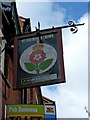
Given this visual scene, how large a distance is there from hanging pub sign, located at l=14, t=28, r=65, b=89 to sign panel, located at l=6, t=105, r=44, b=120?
1.00 m

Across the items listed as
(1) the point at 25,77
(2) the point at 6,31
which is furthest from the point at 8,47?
(1) the point at 25,77

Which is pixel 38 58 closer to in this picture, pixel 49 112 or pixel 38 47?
pixel 38 47

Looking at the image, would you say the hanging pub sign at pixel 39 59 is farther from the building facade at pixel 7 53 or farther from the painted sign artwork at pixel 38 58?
the building facade at pixel 7 53

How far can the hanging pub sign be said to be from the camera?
12.0 meters

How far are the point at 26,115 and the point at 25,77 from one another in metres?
1.32

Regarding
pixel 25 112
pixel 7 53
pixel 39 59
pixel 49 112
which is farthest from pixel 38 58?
pixel 7 53

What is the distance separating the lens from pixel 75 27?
509 inches

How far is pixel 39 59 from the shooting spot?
12609mm

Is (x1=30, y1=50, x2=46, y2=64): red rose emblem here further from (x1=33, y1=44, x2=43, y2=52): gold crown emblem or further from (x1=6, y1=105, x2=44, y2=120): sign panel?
(x1=6, y1=105, x2=44, y2=120): sign panel

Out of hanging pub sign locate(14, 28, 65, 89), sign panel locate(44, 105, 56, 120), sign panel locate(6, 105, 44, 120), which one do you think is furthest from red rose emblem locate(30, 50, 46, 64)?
sign panel locate(44, 105, 56, 120)

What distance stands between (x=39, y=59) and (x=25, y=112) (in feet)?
5.51

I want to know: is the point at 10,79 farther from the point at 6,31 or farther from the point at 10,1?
the point at 10,1

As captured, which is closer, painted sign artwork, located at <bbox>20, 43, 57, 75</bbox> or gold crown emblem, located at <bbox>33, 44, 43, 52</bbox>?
painted sign artwork, located at <bbox>20, 43, 57, 75</bbox>

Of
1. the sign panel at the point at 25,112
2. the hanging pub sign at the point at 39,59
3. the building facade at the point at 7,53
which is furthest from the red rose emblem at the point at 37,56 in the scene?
the building facade at the point at 7,53
